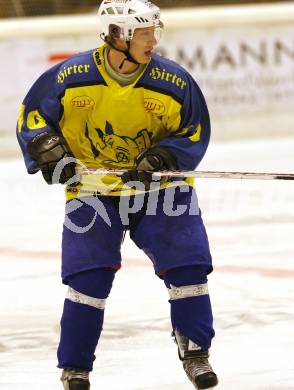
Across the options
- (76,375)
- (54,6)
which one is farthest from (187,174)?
(54,6)

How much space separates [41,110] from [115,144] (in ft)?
0.94

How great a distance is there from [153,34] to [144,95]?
0.21 m

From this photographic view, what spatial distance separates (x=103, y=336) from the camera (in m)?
4.57

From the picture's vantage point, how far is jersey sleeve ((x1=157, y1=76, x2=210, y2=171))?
3.61 m

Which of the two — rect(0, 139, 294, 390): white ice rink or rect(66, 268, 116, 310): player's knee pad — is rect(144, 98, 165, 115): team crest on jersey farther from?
rect(0, 139, 294, 390): white ice rink

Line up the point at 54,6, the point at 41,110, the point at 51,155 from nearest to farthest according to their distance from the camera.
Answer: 1. the point at 51,155
2. the point at 41,110
3. the point at 54,6

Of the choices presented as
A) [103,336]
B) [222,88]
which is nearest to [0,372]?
[103,336]

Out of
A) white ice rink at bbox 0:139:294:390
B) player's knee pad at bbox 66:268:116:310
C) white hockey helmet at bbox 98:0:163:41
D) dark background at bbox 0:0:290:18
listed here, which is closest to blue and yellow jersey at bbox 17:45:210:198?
white hockey helmet at bbox 98:0:163:41

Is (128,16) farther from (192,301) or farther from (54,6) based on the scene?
(54,6)

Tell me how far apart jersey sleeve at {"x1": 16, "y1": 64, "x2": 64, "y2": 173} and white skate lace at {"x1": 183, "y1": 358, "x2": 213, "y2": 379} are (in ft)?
2.82

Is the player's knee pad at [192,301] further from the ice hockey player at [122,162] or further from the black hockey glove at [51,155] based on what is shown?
the black hockey glove at [51,155]

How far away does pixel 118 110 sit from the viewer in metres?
3.65

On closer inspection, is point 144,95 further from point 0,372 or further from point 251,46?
point 251,46

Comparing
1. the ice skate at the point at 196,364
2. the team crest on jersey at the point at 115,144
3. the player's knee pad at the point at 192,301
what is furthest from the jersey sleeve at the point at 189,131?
the ice skate at the point at 196,364
